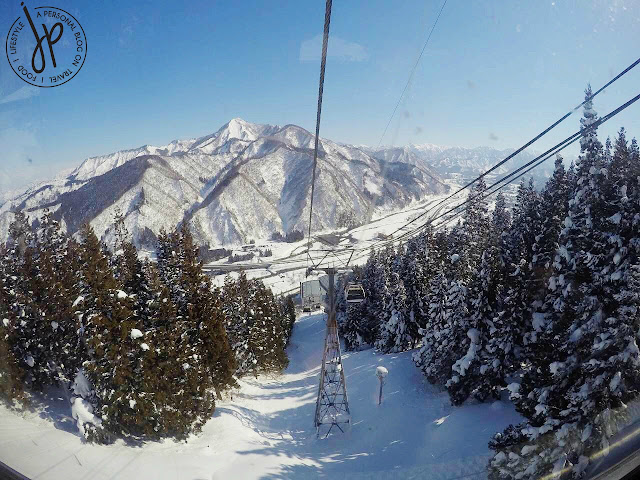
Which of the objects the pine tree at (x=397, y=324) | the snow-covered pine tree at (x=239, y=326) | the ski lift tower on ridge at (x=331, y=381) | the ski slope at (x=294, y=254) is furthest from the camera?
the ski slope at (x=294, y=254)

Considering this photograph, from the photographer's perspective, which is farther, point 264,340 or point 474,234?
point 264,340

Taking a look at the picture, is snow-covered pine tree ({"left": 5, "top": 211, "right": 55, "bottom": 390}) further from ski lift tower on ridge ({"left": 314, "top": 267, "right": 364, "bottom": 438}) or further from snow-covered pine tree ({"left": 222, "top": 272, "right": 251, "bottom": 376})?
snow-covered pine tree ({"left": 222, "top": 272, "right": 251, "bottom": 376})

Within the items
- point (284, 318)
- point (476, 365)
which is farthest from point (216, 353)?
point (284, 318)

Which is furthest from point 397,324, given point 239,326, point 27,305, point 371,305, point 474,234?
point 27,305

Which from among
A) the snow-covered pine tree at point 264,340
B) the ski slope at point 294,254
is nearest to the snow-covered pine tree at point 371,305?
the snow-covered pine tree at point 264,340

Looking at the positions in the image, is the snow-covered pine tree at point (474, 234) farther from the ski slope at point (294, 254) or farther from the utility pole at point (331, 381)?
the ski slope at point (294, 254)

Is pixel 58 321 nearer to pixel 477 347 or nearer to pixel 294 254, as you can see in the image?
pixel 477 347
